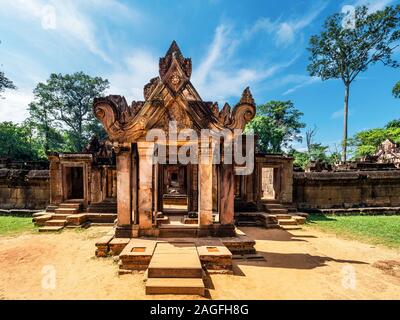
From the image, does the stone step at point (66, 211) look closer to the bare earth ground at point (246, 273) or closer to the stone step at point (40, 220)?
the stone step at point (40, 220)

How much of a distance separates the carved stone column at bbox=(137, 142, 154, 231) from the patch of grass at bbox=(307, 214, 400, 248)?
795 cm

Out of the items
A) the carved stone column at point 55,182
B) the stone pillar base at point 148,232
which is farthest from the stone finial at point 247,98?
the carved stone column at point 55,182

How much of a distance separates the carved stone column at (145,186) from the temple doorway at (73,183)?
7.48 meters

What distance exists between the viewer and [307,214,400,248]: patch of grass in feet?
27.1

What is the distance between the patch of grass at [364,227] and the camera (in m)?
8.27

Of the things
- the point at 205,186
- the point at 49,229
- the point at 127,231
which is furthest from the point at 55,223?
the point at 205,186

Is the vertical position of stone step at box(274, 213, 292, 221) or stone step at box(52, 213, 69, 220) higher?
stone step at box(52, 213, 69, 220)

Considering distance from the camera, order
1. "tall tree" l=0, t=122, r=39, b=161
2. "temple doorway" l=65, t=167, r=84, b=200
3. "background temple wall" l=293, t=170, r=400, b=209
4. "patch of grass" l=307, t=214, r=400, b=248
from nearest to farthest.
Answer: "patch of grass" l=307, t=214, r=400, b=248
"temple doorway" l=65, t=167, r=84, b=200
"background temple wall" l=293, t=170, r=400, b=209
"tall tree" l=0, t=122, r=39, b=161

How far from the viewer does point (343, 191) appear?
13.3 m

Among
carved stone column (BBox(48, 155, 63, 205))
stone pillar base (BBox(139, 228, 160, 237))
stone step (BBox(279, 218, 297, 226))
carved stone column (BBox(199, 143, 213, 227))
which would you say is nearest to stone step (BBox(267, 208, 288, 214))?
stone step (BBox(279, 218, 297, 226))

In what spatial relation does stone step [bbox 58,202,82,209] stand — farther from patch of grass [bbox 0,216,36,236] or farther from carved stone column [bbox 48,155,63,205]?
patch of grass [bbox 0,216,36,236]

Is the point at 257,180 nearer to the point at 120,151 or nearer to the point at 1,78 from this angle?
the point at 120,151

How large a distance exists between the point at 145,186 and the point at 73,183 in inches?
368

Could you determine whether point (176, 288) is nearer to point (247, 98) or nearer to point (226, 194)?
point (226, 194)
